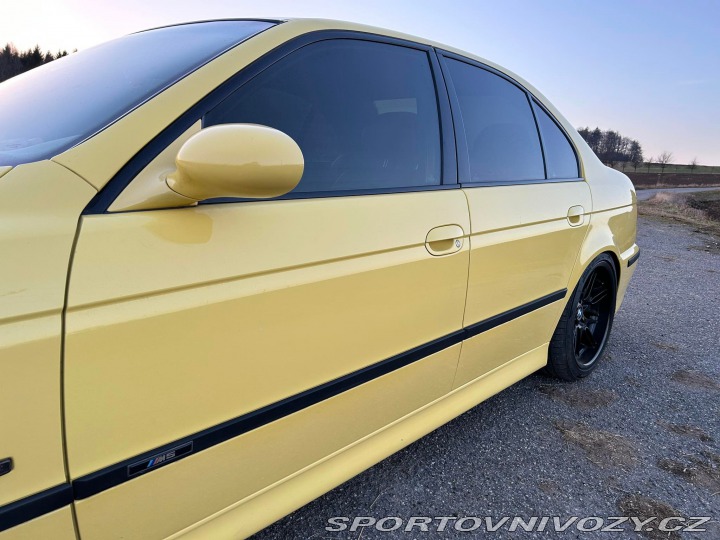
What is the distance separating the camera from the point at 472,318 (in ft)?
6.11

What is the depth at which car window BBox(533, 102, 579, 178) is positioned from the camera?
2.46 meters

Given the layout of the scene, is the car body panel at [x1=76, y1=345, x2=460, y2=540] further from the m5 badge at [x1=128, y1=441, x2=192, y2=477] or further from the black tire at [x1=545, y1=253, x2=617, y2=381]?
the black tire at [x1=545, y1=253, x2=617, y2=381]

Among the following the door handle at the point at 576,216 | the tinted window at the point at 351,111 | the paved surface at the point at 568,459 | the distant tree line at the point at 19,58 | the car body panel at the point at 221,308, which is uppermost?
the distant tree line at the point at 19,58

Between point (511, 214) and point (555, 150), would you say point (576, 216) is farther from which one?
point (511, 214)

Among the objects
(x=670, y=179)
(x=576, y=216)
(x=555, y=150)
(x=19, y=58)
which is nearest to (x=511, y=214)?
(x=576, y=216)

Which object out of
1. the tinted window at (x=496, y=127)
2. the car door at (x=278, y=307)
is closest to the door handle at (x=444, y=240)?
the car door at (x=278, y=307)

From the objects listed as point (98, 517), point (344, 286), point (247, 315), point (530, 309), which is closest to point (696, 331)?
point (530, 309)

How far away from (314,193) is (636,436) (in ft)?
6.70

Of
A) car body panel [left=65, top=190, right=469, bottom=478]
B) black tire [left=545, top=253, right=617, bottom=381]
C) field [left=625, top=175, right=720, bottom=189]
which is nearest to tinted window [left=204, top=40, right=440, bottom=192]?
car body panel [left=65, top=190, right=469, bottom=478]

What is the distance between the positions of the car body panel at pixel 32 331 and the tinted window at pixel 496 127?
56.9 inches

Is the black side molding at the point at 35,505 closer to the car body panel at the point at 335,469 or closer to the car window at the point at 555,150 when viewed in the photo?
the car body panel at the point at 335,469

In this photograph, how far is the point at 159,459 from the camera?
1048 mm

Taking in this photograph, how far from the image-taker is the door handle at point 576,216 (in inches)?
93.4

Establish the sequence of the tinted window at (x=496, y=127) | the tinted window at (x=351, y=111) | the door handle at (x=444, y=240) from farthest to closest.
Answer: the tinted window at (x=496, y=127) → the door handle at (x=444, y=240) → the tinted window at (x=351, y=111)
